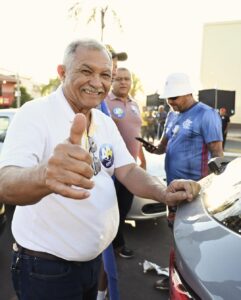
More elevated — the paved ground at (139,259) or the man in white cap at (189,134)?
the man in white cap at (189,134)

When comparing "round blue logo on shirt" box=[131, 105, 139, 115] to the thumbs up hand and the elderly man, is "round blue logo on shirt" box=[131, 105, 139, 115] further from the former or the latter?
the thumbs up hand

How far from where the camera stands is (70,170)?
3.34ft

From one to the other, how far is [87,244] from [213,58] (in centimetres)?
2871

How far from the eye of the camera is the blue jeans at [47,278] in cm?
157

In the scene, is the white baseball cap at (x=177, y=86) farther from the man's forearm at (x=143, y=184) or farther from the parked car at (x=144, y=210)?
the parked car at (x=144, y=210)

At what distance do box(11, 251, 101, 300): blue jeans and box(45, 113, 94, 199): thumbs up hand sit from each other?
2.16 ft

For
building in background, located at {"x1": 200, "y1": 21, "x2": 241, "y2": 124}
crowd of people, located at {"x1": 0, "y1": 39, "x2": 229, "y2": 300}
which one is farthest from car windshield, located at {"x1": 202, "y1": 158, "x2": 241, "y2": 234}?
building in background, located at {"x1": 200, "y1": 21, "x2": 241, "y2": 124}

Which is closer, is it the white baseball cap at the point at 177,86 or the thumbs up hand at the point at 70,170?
the thumbs up hand at the point at 70,170

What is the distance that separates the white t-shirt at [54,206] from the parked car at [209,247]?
14.1 inches

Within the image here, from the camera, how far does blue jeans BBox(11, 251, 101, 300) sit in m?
1.57

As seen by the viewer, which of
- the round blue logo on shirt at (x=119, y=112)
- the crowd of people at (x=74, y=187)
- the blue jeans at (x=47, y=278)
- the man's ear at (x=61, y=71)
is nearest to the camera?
the crowd of people at (x=74, y=187)

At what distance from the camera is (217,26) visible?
92.9 feet

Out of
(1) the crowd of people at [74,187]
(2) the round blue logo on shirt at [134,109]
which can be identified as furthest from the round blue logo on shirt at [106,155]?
(2) the round blue logo on shirt at [134,109]

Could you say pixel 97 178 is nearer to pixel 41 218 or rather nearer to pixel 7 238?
pixel 41 218
